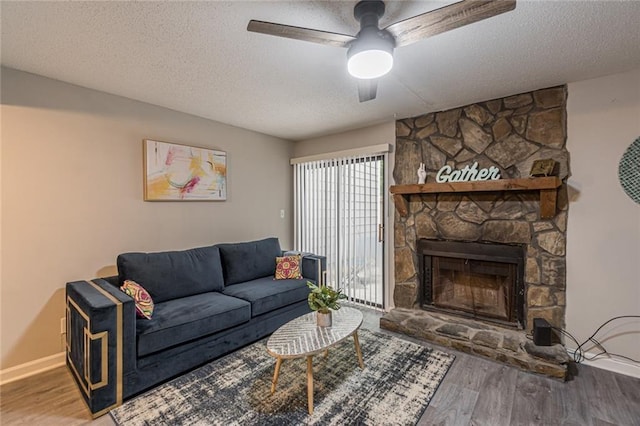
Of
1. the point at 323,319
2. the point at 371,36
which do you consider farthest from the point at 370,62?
the point at 323,319

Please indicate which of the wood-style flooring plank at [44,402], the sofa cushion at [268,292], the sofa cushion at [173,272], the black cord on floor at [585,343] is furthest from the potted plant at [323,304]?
the black cord on floor at [585,343]

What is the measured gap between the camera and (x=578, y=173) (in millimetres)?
2611

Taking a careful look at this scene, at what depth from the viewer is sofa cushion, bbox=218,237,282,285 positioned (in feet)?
11.0

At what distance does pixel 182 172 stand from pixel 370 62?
2.57m

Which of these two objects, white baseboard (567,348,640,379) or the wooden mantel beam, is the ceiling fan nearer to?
the wooden mantel beam

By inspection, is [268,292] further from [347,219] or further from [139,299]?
[347,219]

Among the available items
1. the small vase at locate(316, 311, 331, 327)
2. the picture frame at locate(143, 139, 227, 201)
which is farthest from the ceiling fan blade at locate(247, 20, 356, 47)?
the picture frame at locate(143, 139, 227, 201)

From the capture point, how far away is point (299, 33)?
1.50 m

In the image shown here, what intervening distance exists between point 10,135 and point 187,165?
56.0 inches

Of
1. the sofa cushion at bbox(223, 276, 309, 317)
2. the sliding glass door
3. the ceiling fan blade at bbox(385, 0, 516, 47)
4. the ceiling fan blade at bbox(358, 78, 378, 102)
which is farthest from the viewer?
the sliding glass door

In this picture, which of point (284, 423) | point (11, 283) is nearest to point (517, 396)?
point (284, 423)

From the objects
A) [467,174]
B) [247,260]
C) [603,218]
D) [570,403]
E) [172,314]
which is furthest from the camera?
[247,260]

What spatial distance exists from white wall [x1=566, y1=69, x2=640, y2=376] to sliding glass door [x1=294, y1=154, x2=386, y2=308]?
6.23 ft

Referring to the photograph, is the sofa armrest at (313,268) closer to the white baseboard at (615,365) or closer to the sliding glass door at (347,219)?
the sliding glass door at (347,219)
